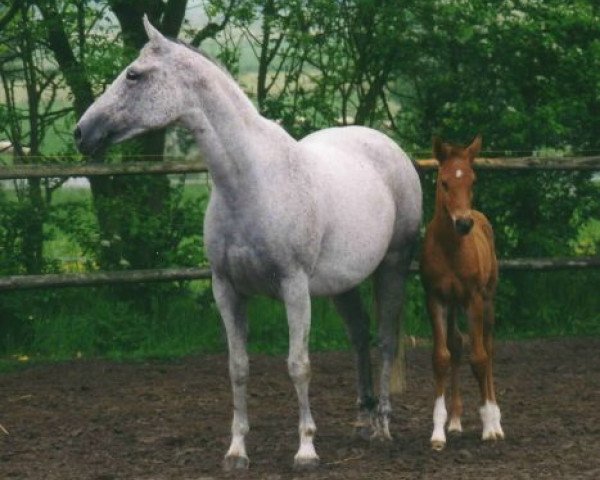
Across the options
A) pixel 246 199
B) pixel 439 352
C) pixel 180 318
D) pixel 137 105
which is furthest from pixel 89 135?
pixel 180 318

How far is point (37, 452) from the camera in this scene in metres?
7.69

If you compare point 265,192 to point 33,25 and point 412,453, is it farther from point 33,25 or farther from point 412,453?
point 33,25

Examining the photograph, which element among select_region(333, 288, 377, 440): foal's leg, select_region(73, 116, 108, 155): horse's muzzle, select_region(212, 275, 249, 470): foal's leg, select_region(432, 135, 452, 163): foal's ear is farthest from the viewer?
select_region(333, 288, 377, 440): foal's leg

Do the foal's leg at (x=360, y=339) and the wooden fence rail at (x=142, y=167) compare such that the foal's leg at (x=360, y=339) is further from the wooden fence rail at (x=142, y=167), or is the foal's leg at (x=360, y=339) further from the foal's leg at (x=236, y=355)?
the wooden fence rail at (x=142, y=167)

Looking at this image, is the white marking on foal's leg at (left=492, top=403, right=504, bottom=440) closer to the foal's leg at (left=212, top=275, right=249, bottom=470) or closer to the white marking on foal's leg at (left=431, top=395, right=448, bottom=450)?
the white marking on foal's leg at (left=431, top=395, right=448, bottom=450)

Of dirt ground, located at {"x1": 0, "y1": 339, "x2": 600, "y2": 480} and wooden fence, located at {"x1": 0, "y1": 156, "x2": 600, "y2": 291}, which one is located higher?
wooden fence, located at {"x1": 0, "y1": 156, "x2": 600, "y2": 291}

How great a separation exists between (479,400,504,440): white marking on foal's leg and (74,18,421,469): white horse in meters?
0.95

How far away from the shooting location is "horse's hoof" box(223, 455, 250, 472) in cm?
720

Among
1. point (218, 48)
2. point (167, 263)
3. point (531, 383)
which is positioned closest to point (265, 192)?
point (531, 383)

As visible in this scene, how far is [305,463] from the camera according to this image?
283 inches

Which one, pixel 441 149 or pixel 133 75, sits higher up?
pixel 133 75

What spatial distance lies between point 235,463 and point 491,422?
1.41m

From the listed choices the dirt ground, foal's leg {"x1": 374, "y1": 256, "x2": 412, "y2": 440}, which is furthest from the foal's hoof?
foal's leg {"x1": 374, "y1": 256, "x2": 412, "y2": 440}

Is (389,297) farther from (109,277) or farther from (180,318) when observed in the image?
(180,318)
